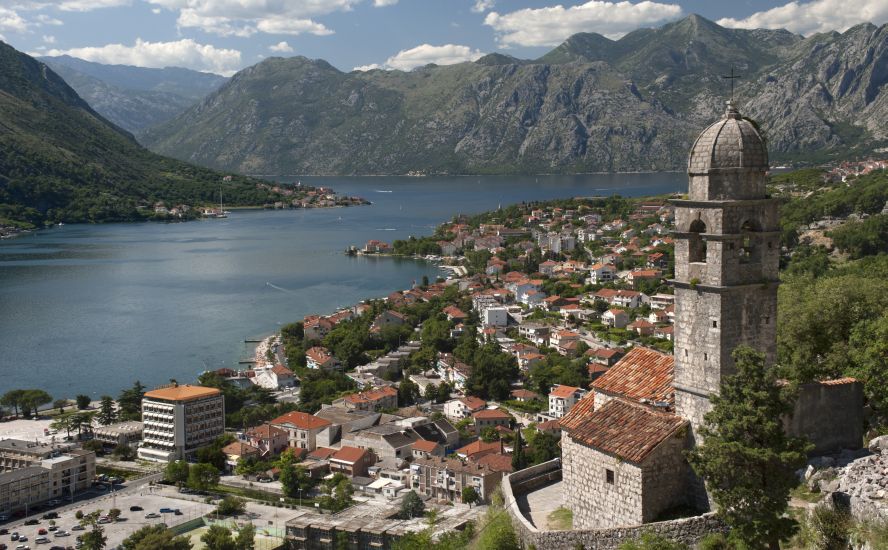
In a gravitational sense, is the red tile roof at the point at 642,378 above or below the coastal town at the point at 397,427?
above

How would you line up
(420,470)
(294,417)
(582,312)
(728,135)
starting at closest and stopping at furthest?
(728,135) < (420,470) < (294,417) < (582,312)

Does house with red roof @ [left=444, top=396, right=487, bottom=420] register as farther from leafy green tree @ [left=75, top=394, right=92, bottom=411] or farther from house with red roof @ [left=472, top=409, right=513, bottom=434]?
leafy green tree @ [left=75, top=394, right=92, bottom=411]

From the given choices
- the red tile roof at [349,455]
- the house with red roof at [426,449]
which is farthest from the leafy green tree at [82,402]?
the house with red roof at [426,449]

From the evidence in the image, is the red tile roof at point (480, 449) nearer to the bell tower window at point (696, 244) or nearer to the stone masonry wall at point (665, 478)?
the stone masonry wall at point (665, 478)

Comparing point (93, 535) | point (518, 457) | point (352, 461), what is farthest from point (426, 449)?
point (93, 535)

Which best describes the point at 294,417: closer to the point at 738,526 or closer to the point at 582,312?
the point at 582,312

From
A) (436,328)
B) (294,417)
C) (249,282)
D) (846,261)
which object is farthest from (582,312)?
(249,282)
